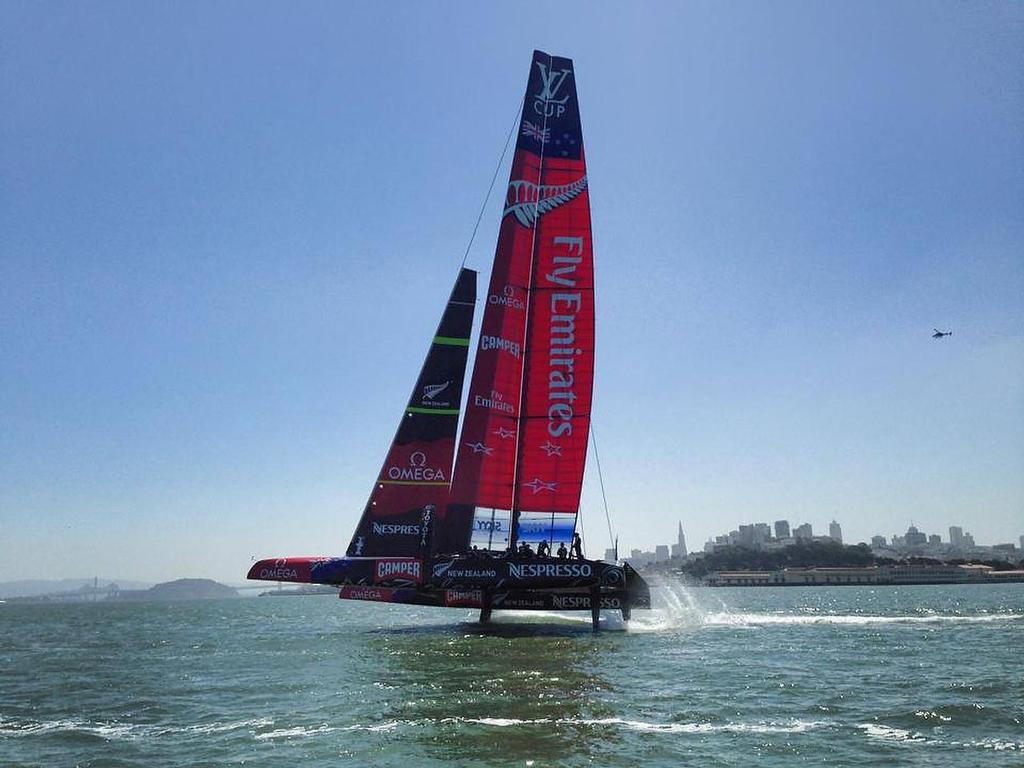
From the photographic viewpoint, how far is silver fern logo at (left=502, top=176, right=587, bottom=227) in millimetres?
29047

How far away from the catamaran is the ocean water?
1.90m

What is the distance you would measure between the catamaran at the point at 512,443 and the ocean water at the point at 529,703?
1.90 meters

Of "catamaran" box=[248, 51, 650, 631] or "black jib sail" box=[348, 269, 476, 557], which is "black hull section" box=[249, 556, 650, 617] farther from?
"black jib sail" box=[348, 269, 476, 557]

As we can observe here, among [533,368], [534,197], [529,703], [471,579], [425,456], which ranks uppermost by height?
[534,197]

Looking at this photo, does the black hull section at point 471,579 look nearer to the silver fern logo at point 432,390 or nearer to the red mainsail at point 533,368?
the red mainsail at point 533,368

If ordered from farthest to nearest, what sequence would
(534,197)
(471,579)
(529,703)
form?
1. (534,197)
2. (471,579)
3. (529,703)

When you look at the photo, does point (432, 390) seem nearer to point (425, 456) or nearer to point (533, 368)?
point (425, 456)

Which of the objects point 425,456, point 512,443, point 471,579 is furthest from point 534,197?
point 471,579

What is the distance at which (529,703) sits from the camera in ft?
42.8

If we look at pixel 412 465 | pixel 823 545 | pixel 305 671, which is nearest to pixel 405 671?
pixel 305 671

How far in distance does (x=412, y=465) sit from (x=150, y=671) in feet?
34.7

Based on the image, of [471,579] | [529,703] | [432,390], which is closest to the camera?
[529,703]

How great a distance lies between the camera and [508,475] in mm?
27703

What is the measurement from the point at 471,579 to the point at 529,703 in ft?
39.5
